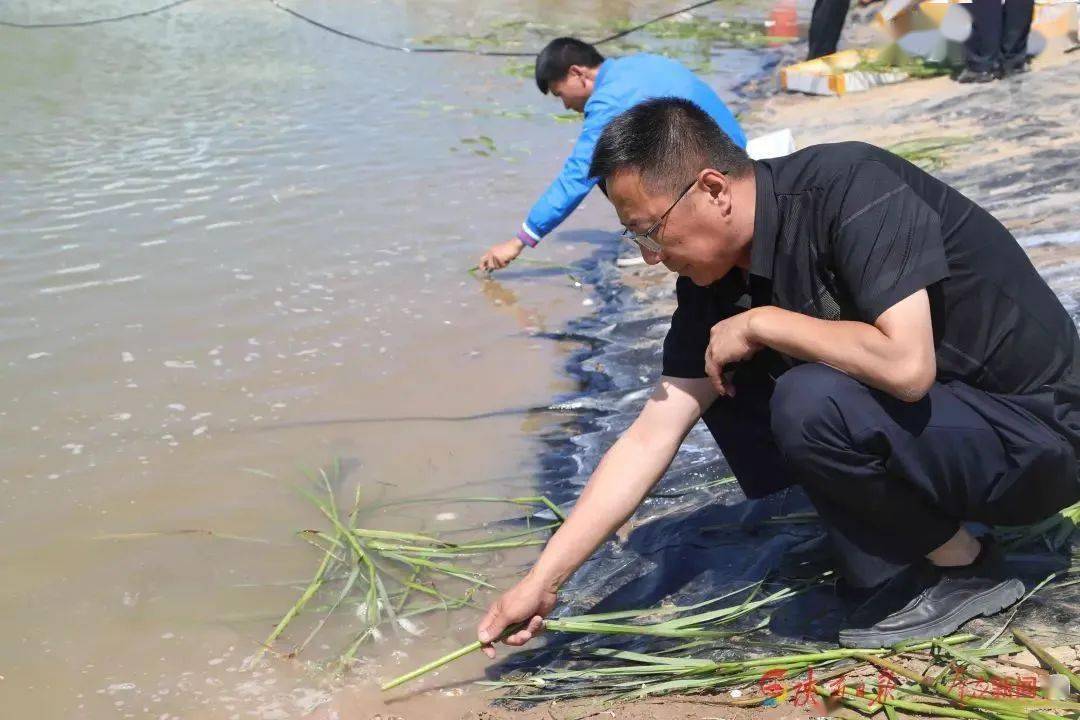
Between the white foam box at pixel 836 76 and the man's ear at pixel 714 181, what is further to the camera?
the white foam box at pixel 836 76

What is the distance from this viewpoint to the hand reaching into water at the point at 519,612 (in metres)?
2.23

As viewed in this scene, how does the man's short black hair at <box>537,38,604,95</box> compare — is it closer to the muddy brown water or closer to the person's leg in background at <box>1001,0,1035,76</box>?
the muddy brown water

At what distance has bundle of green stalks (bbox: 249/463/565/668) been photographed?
2.77m

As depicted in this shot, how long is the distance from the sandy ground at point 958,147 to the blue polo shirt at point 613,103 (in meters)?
0.83

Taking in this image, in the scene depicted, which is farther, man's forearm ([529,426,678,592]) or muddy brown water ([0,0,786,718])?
muddy brown water ([0,0,786,718])

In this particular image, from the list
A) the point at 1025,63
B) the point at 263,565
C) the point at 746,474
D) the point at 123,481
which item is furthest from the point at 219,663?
the point at 1025,63

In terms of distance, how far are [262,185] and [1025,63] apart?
5.19 meters

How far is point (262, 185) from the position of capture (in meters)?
6.89

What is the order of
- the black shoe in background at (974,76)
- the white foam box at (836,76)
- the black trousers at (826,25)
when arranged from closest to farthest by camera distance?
the black shoe in background at (974,76) → the white foam box at (836,76) → the black trousers at (826,25)

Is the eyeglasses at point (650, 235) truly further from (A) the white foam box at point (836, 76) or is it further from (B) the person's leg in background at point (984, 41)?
(A) the white foam box at point (836, 76)

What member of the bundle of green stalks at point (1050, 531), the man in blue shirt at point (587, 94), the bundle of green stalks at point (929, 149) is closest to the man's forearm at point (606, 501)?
the bundle of green stalks at point (1050, 531)

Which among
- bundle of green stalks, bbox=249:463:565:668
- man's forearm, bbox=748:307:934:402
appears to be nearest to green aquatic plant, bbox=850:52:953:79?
bundle of green stalks, bbox=249:463:565:668

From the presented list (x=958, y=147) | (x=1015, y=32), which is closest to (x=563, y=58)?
Result: (x=958, y=147)

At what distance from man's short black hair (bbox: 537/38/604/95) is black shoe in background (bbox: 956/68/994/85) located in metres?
4.11
